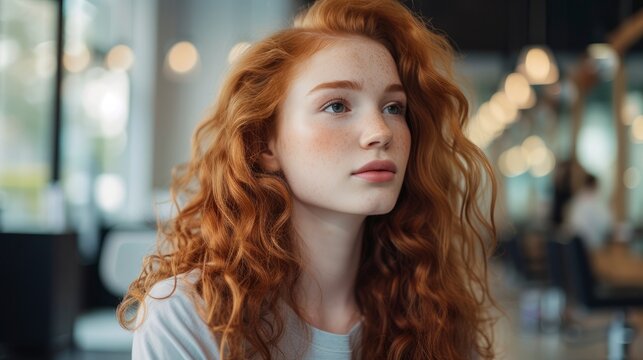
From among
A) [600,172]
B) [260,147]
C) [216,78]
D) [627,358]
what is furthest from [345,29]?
[600,172]

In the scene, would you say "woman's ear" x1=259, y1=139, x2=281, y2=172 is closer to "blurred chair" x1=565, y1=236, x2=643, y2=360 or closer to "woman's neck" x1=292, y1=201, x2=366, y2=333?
"woman's neck" x1=292, y1=201, x2=366, y2=333

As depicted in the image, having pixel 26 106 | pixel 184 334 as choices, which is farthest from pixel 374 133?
pixel 26 106

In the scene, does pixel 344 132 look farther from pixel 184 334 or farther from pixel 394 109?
pixel 184 334

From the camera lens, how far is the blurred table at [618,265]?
560 cm

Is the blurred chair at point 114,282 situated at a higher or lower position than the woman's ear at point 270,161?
lower

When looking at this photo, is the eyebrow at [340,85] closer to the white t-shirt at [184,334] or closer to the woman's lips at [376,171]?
the woman's lips at [376,171]

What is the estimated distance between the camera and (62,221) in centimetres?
676

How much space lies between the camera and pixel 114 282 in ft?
16.6

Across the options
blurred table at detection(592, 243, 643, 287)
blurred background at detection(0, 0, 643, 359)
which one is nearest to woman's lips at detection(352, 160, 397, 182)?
blurred background at detection(0, 0, 643, 359)

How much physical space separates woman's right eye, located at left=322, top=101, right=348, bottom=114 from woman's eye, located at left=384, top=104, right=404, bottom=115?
91mm

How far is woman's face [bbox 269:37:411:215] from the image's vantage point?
4.36 ft

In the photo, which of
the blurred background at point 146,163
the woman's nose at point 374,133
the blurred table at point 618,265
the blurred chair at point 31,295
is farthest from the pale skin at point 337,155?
the blurred chair at point 31,295

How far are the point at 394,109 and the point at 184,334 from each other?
1.77ft

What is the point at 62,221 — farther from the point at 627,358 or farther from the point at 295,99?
the point at 295,99
